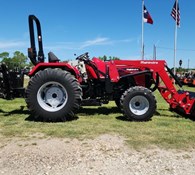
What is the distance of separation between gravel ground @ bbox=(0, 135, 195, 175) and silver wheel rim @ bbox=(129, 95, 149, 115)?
228cm

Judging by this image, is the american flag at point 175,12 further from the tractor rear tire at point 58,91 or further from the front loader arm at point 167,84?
the tractor rear tire at point 58,91

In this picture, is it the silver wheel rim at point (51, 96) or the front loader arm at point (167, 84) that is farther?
the front loader arm at point (167, 84)

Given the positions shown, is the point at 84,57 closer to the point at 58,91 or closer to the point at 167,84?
the point at 58,91

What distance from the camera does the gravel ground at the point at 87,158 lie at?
4.67m

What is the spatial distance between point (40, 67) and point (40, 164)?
4101 mm

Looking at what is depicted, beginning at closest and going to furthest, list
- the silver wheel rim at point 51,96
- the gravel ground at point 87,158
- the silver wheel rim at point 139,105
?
the gravel ground at point 87,158
the silver wheel rim at point 51,96
the silver wheel rim at point 139,105

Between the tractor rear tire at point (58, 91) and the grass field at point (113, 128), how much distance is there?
0.30 metres

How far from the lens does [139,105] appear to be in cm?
850

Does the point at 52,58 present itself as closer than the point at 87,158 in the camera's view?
No

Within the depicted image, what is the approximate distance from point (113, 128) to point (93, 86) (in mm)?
2039

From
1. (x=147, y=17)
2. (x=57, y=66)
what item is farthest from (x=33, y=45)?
(x=147, y=17)

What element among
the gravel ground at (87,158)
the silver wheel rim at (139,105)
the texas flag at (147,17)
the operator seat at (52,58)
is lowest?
the gravel ground at (87,158)

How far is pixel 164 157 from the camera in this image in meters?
5.29

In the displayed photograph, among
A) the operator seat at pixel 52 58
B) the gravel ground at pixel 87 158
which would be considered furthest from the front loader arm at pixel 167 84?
the gravel ground at pixel 87 158
